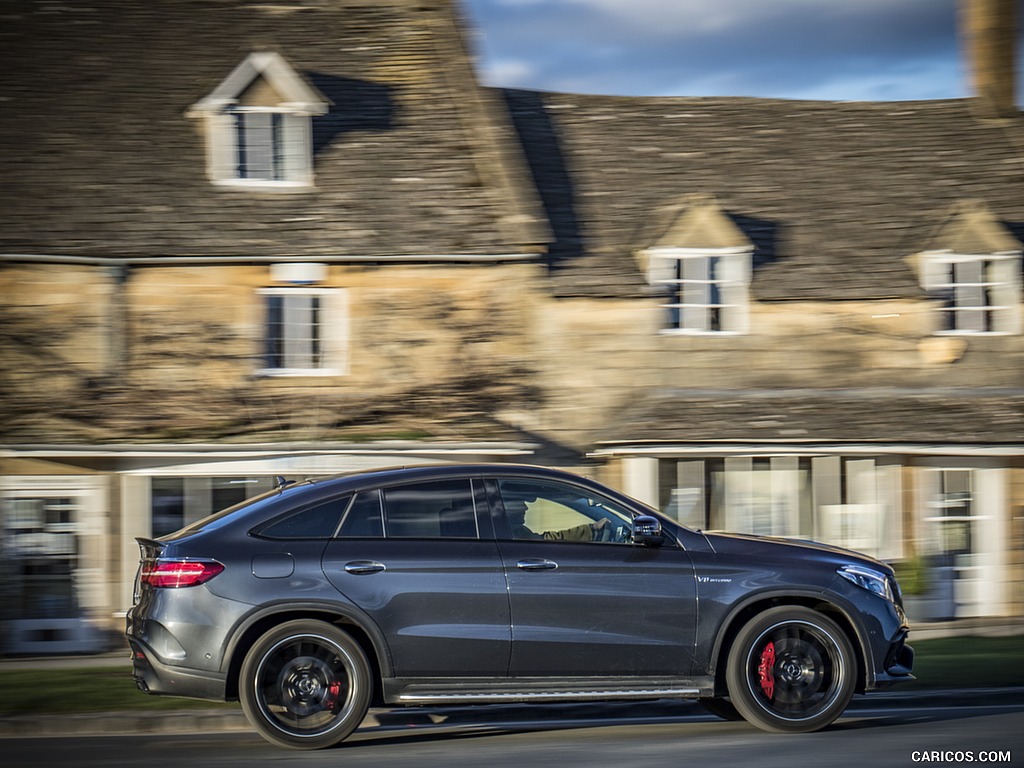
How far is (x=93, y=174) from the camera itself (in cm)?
1766

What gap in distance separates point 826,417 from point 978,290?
3.39 metres

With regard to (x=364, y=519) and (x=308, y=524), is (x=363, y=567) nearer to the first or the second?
(x=364, y=519)

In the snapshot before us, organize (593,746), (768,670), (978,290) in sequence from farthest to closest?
(978,290)
(768,670)
(593,746)

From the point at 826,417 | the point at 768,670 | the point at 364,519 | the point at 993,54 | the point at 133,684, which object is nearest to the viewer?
the point at 364,519

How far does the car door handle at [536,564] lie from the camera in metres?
8.15

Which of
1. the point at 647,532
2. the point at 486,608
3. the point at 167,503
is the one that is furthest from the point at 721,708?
the point at 167,503

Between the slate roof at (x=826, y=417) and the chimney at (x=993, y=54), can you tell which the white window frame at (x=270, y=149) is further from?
the chimney at (x=993, y=54)

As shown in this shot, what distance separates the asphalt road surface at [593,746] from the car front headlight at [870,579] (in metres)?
0.90

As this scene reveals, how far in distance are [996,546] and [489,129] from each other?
9008 mm

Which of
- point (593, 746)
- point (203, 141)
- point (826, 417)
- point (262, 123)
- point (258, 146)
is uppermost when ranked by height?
point (262, 123)

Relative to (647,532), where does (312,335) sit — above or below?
above

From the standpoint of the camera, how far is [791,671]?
838 centimetres

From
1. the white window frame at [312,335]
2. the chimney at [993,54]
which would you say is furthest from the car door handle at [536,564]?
the chimney at [993,54]

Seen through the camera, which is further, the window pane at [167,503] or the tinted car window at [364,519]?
the window pane at [167,503]
